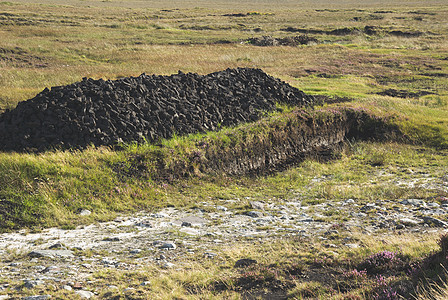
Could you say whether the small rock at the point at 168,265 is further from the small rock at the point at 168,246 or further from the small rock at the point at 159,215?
the small rock at the point at 159,215

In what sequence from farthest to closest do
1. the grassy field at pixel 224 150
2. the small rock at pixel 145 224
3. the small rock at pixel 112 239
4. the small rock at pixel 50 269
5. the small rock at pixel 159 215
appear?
the small rock at pixel 159 215
the small rock at pixel 145 224
the small rock at pixel 112 239
the grassy field at pixel 224 150
the small rock at pixel 50 269

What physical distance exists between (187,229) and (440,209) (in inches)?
321

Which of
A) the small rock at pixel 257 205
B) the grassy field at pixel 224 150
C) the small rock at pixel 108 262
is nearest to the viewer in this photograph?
the small rock at pixel 108 262

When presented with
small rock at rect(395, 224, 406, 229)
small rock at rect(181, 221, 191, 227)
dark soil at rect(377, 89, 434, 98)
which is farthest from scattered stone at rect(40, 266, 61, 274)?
dark soil at rect(377, 89, 434, 98)

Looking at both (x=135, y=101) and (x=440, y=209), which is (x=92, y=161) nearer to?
(x=135, y=101)

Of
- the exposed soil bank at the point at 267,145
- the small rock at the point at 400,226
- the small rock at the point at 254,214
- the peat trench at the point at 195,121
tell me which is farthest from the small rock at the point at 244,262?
the peat trench at the point at 195,121

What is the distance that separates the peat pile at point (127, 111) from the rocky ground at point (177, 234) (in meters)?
5.06

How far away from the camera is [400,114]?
24.7 metres

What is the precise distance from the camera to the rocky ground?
9.00 metres

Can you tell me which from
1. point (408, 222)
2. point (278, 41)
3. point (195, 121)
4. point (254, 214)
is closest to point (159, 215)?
point (254, 214)

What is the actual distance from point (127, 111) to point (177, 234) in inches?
328

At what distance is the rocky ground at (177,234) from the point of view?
29.5ft

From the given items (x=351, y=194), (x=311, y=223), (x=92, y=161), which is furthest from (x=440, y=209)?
(x=92, y=161)

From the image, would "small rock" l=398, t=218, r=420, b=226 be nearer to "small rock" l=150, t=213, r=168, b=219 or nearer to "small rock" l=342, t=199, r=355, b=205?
"small rock" l=342, t=199, r=355, b=205
